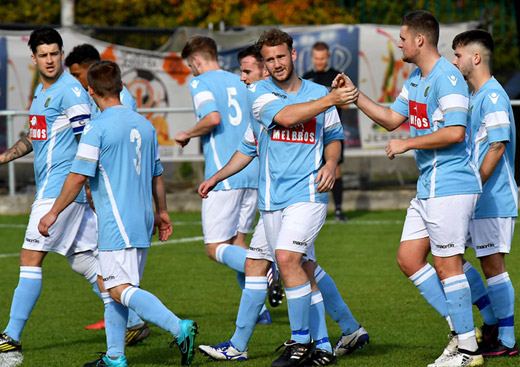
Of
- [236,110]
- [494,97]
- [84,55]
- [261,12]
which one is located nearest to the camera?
[494,97]

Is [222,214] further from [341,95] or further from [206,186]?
[341,95]

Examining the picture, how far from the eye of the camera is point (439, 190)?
5.84 meters

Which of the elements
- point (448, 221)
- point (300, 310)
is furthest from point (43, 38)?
point (448, 221)

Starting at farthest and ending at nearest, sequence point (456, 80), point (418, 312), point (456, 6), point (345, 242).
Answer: point (456, 6) → point (345, 242) → point (418, 312) → point (456, 80)

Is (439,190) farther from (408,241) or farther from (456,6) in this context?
(456,6)

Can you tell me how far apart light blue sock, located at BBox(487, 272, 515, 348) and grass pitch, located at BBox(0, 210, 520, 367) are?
25 cm

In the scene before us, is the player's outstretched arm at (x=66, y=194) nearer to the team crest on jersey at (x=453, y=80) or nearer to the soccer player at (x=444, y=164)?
the soccer player at (x=444, y=164)

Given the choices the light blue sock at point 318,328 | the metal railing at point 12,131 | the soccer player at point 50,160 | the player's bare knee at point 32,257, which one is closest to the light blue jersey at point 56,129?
the soccer player at point 50,160

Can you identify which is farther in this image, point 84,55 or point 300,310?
point 84,55

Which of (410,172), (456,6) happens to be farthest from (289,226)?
(456,6)

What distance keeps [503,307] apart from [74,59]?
3.70m

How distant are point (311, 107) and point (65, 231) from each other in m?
2.13

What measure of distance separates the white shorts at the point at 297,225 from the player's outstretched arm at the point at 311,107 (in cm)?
54

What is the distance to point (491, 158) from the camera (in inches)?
246
